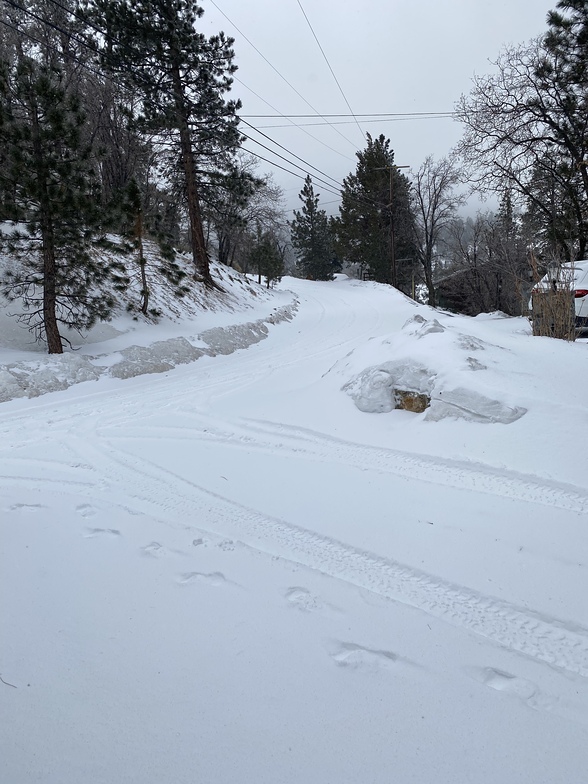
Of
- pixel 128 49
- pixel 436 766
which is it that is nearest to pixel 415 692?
pixel 436 766

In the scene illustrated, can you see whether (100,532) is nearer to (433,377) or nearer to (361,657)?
(361,657)

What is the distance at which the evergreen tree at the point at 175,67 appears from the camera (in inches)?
533

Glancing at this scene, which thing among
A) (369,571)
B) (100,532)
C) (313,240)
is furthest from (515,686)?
(313,240)

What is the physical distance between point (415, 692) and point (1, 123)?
9290 millimetres

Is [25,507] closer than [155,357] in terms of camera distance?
Yes

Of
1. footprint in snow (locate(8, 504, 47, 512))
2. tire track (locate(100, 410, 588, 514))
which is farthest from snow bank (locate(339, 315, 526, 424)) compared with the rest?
footprint in snow (locate(8, 504, 47, 512))

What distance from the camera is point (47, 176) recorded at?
7.56 metres

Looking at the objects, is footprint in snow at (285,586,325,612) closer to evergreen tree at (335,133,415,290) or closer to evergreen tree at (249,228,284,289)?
evergreen tree at (249,228,284,289)

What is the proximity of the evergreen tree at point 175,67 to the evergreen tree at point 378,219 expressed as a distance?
2068 centimetres

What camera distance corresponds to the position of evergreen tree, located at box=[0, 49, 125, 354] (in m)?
7.34

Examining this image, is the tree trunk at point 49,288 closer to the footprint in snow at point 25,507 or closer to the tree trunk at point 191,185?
the footprint in snow at point 25,507

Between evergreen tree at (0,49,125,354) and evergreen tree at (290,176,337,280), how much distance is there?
38.5 m

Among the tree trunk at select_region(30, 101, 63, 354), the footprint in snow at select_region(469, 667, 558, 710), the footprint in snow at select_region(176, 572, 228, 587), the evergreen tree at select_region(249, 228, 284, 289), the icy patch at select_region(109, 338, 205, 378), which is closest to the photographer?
the footprint in snow at select_region(469, 667, 558, 710)

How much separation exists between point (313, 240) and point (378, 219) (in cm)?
934
